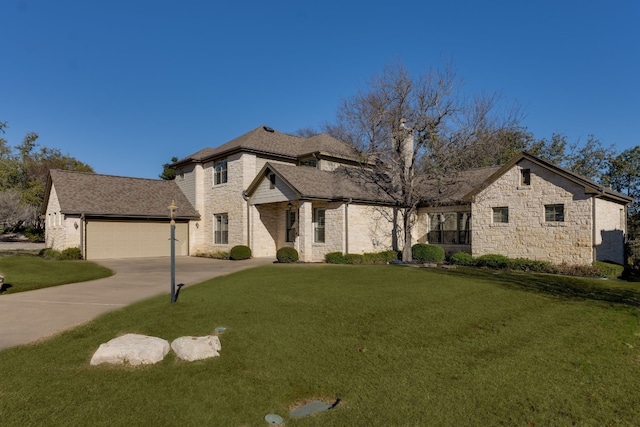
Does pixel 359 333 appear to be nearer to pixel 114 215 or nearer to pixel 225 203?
pixel 225 203

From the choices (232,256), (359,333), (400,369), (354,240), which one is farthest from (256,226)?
(400,369)

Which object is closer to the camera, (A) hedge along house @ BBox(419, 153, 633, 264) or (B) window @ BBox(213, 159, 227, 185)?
(A) hedge along house @ BBox(419, 153, 633, 264)

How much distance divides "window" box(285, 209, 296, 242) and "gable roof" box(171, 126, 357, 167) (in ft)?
13.1

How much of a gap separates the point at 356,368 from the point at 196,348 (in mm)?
2399

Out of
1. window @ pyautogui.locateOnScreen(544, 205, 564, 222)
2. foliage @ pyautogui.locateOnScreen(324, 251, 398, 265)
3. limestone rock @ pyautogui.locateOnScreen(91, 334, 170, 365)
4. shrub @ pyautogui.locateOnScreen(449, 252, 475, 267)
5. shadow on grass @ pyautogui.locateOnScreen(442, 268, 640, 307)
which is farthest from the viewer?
foliage @ pyautogui.locateOnScreen(324, 251, 398, 265)

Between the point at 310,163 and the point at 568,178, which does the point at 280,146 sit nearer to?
the point at 310,163

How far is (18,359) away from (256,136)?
21971 millimetres

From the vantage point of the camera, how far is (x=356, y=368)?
550 centimetres

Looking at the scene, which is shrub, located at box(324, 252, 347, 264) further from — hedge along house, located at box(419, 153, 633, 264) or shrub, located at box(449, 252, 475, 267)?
hedge along house, located at box(419, 153, 633, 264)

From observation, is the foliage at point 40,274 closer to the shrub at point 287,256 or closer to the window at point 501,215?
the shrub at point 287,256

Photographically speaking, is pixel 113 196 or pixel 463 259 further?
pixel 113 196

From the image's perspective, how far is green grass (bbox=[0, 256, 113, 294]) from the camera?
12.9 meters

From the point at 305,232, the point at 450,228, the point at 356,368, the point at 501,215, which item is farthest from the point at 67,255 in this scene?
the point at 501,215

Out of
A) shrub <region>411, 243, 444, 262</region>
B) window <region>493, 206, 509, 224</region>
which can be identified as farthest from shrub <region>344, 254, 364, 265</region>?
window <region>493, 206, 509, 224</region>
